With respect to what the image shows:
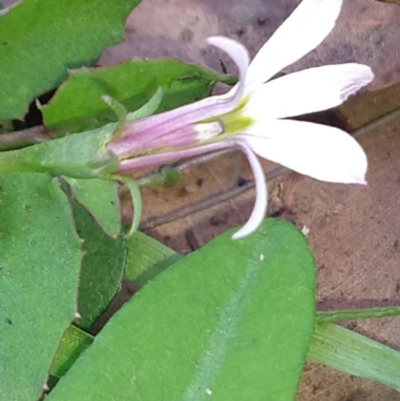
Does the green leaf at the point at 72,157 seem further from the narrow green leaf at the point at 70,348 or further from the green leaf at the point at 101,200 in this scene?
the narrow green leaf at the point at 70,348

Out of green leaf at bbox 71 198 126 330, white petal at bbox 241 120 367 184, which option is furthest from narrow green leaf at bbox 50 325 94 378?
white petal at bbox 241 120 367 184

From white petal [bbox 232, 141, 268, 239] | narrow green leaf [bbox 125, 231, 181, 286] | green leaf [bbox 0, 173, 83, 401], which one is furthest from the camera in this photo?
narrow green leaf [bbox 125, 231, 181, 286]

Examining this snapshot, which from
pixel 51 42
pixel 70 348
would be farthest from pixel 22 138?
pixel 70 348

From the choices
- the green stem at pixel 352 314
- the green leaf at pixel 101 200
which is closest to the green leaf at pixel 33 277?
the green leaf at pixel 101 200

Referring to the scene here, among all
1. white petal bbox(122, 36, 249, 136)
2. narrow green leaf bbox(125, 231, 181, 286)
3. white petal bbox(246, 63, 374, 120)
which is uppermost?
white petal bbox(122, 36, 249, 136)

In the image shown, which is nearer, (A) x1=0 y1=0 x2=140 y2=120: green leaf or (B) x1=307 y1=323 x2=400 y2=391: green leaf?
(A) x1=0 y1=0 x2=140 y2=120: green leaf

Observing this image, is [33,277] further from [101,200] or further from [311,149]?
[311,149]

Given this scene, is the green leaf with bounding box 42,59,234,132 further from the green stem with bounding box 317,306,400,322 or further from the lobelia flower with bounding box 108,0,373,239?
the green stem with bounding box 317,306,400,322

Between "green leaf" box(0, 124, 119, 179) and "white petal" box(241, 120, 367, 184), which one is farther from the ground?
"green leaf" box(0, 124, 119, 179)

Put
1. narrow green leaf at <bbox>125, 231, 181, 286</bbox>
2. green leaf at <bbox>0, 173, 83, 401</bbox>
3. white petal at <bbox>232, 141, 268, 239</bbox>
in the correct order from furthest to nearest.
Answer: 1. narrow green leaf at <bbox>125, 231, 181, 286</bbox>
2. green leaf at <bbox>0, 173, 83, 401</bbox>
3. white petal at <bbox>232, 141, 268, 239</bbox>

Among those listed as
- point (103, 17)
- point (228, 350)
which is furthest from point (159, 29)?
point (228, 350)
